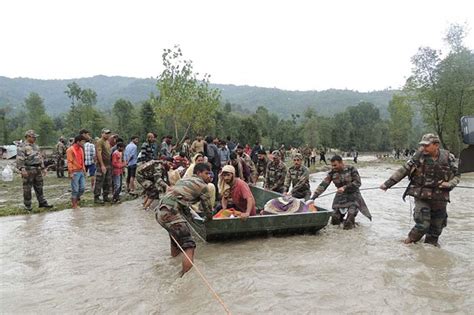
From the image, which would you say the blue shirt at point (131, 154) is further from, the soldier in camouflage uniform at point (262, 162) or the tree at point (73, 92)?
the tree at point (73, 92)

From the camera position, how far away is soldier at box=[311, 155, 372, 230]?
7891 mm

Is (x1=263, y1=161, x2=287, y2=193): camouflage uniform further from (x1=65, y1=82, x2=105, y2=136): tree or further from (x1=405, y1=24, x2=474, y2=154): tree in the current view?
(x1=65, y1=82, x2=105, y2=136): tree

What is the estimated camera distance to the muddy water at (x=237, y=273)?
15.1ft

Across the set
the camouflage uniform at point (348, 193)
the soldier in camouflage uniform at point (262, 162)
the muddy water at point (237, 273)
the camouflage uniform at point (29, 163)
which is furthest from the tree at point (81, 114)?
the camouflage uniform at point (348, 193)

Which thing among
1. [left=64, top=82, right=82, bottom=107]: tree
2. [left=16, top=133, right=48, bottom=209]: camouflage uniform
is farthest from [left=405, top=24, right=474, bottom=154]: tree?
[left=64, top=82, right=82, bottom=107]: tree

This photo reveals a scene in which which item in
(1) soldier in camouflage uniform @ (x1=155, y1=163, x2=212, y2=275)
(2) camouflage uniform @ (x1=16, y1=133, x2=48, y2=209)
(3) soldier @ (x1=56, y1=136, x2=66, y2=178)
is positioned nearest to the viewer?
(1) soldier in camouflage uniform @ (x1=155, y1=163, x2=212, y2=275)

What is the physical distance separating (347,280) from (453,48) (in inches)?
1328

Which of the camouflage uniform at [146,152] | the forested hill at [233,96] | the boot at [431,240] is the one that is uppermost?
the forested hill at [233,96]

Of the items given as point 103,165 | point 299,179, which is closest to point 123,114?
point 103,165

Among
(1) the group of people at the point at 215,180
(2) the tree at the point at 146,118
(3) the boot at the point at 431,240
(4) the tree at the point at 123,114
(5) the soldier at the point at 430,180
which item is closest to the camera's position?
(1) the group of people at the point at 215,180

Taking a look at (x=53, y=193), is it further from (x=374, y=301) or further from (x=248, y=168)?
(x=374, y=301)

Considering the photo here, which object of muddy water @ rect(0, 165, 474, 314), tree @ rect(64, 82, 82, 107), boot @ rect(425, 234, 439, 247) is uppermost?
tree @ rect(64, 82, 82, 107)

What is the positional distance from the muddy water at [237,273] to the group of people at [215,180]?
522mm

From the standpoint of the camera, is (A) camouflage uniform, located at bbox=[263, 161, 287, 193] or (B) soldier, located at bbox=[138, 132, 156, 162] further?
(B) soldier, located at bbox=[138, 132, 156, 162]
